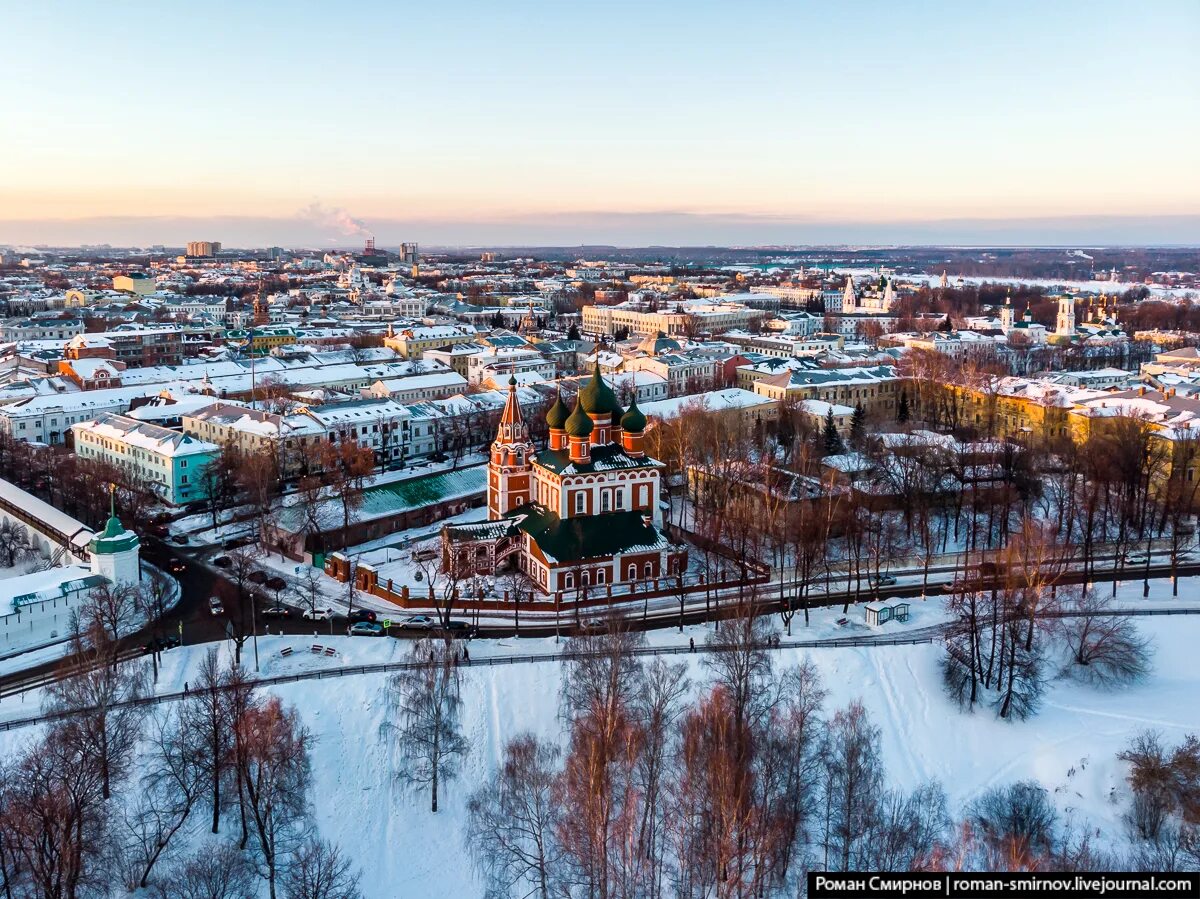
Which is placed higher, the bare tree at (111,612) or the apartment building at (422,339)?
the apartment building at (422,339)

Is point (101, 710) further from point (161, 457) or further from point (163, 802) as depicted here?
point (161, 457)

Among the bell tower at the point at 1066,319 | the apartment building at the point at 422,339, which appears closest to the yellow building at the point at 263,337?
the apartment building at the point at 422,339

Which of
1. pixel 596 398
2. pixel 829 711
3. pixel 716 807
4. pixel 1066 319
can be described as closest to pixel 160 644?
pixel 596 398

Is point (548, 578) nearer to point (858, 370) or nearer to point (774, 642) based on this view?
point (774, 642)

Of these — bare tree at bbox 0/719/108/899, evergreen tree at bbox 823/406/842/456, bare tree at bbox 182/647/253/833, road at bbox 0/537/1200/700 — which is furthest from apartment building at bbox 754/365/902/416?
bare tree at bbox 0/719/108/899

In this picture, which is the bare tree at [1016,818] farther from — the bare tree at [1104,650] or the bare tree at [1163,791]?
the bare tree at [1104,650]

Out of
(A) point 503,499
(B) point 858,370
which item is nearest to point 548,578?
(A) point 503,499

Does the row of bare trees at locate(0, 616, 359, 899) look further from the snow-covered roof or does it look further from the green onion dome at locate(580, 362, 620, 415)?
the snow-covered roof

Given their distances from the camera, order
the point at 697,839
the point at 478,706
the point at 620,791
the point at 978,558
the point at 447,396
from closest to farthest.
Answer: the point at 697,839, the point at 620,791, the point at 478,706, the point at 978,558, the point at 447,396
